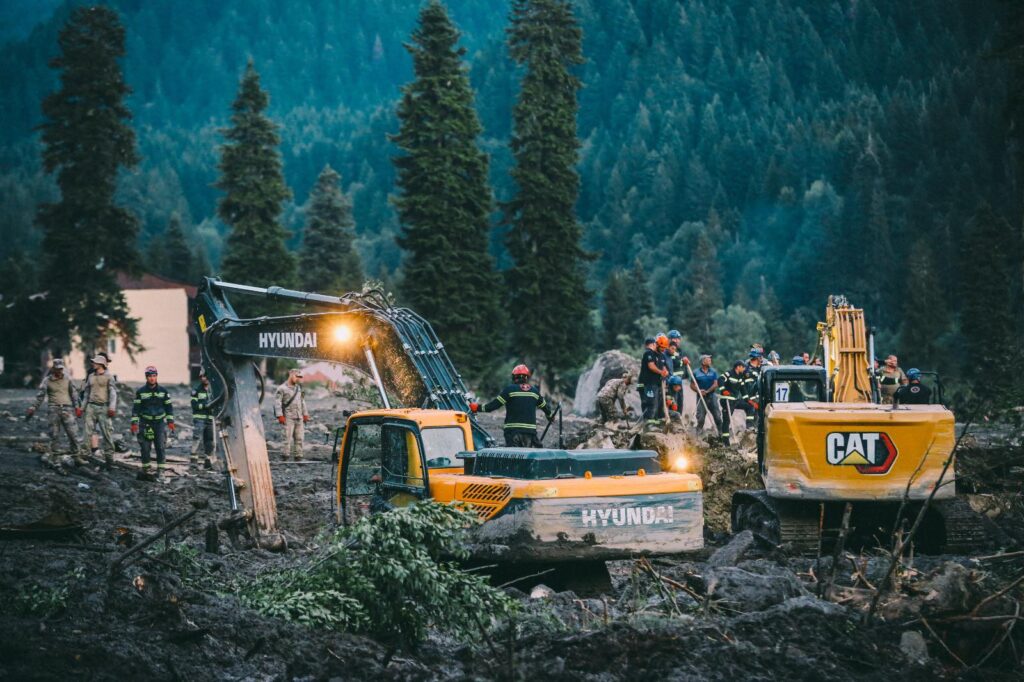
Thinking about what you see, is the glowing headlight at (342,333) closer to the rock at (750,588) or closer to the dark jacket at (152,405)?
the rock at (750,588)

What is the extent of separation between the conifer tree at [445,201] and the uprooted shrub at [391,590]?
1291 inches

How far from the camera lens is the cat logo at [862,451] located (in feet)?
44.8

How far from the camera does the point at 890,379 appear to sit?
20.7 m

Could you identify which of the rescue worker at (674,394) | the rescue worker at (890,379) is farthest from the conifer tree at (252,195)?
the rescue worker at (890,379)

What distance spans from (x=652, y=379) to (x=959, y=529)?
670 centimetres

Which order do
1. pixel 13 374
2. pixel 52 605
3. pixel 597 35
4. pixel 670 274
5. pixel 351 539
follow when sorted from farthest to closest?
pixel 597 35
pixel 670 274
pixel 13 374
pixel 351 539
pixel 52 605

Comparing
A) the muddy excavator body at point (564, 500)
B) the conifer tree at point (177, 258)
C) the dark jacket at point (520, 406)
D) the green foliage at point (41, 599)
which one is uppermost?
the conifer tree at point (177, 258)

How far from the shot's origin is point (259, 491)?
49.5 feet

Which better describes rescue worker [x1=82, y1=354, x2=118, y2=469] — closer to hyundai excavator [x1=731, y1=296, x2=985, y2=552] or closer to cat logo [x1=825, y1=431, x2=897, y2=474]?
hyundai excavator [x1=731, y1=296, x2=985, y2=552]

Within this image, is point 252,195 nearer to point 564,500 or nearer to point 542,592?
point 542,592

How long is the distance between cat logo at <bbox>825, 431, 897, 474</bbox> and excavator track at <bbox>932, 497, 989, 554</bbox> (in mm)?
973

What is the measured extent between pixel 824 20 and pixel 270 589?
557 ft

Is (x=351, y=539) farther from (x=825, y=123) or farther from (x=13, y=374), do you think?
(x=825, y=123)

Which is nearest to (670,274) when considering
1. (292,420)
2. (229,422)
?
(292,420)
